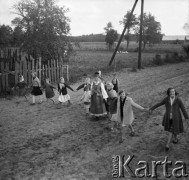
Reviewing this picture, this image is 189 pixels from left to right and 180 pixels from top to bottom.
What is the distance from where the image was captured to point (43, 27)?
1534 centimetres

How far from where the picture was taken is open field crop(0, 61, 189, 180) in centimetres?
502

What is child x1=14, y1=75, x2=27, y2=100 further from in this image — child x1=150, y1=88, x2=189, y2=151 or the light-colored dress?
child x1=150, y1=88, x2=189, y2=151

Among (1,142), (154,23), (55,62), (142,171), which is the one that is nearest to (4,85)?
(55,62)

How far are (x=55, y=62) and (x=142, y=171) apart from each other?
37.8 ft

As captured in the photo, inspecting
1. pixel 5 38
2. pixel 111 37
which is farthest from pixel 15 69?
pixel 111 37

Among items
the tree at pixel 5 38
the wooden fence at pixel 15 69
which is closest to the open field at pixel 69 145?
the wooden fence at pixel 15 69

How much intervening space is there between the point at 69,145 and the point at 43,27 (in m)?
10.8

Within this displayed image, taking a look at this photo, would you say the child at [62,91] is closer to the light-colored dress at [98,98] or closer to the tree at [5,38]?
the light-colored dress at [98,98]

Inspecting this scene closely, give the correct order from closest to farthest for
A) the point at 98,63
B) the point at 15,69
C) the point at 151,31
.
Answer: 1. the point at 15,69
2. the point at 98,63
3. the point at 151,31

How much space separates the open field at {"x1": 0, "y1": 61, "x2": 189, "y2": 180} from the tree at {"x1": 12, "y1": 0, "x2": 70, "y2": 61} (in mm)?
6591

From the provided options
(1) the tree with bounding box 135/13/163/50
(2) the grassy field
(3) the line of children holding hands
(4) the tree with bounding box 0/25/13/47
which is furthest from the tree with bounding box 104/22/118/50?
(3) the line of children holding hands

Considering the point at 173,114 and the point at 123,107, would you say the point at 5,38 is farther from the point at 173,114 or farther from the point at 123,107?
the point at 173,114

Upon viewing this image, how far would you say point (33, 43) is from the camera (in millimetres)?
15359

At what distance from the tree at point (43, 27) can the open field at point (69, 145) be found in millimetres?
6591
